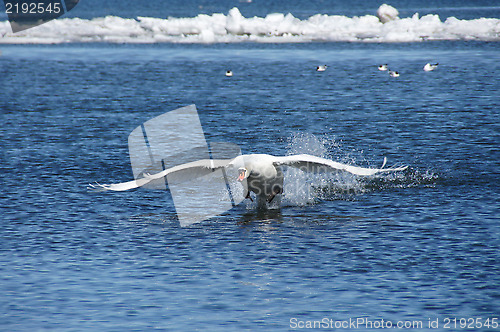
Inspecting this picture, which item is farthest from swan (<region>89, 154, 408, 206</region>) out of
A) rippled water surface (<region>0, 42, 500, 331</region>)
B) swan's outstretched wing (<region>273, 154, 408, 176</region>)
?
rippled water surface (<region>0, 42, 500, 331</region>)

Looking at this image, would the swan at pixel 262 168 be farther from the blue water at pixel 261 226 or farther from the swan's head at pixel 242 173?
the blue water at pixel 261 226

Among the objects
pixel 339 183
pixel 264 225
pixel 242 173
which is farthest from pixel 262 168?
pixel 339 183

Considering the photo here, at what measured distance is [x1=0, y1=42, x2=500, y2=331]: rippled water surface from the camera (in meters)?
17.9

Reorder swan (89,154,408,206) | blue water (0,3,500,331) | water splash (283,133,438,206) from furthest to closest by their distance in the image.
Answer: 1. water splash (283,133,438,206)
2. swan (89,154,408,206)
3. blue water (0,3,500,331)

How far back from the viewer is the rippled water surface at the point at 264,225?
17859 millimetres

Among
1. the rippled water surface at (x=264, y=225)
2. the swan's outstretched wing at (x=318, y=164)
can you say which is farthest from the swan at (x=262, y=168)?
the rippled water surface at (x=264, y=225)

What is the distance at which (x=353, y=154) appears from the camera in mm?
34344

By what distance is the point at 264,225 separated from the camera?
2392cm

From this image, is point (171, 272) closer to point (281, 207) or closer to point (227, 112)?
point (281, 207)

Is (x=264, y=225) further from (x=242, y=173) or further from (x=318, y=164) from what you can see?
(x=318, y=164)

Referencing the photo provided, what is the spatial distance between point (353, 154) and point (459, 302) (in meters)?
17.0

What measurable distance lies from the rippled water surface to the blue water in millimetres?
67

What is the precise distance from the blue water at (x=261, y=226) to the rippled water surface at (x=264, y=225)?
7 cm

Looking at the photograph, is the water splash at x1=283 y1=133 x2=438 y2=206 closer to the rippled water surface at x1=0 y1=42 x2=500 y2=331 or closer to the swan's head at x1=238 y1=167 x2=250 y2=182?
the rippled water surface at x1=0 y1=42 x2=500 y2=331
